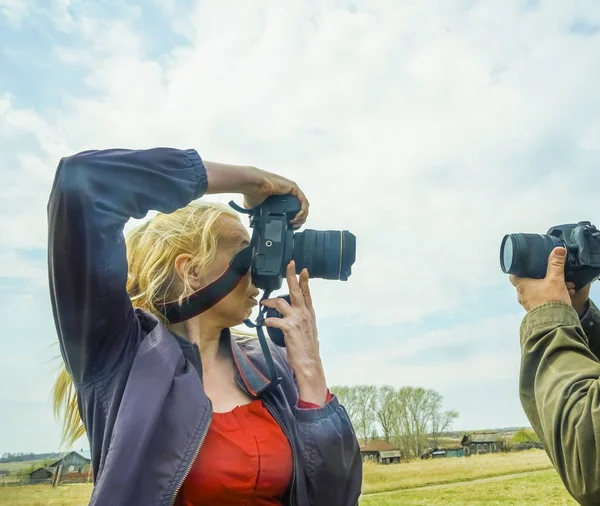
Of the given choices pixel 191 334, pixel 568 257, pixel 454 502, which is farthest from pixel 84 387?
pixel 454 502

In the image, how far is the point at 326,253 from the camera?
0.87 meters

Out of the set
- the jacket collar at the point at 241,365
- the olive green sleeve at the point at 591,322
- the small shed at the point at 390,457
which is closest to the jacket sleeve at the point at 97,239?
the jacket collar at the point at 241,365

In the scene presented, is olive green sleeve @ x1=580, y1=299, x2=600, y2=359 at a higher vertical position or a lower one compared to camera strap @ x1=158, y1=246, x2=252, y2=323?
lower

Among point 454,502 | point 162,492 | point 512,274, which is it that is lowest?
point 454,502

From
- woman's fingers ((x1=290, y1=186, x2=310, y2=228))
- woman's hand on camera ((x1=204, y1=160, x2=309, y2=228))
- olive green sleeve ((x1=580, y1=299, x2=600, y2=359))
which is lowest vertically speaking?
olive green sleeve ((x1=580, y1=299, x2=600, y2=359))

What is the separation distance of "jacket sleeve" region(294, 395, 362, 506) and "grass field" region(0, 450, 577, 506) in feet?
4.50

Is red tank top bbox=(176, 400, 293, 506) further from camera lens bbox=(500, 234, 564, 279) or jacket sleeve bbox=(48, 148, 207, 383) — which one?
camera lens bbox=(500, 234, 564, 279)

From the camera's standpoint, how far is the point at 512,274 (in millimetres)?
813

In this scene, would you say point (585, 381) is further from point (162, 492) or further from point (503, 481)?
point (503, 481)

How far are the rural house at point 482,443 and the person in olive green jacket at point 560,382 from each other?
5.21 ft

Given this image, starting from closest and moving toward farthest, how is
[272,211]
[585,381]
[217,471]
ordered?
1. [585,381]
2. [217,471]
3. [272,211]

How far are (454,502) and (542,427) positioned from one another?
1.98 m

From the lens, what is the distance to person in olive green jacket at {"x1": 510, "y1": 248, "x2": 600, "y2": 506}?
0.60 m

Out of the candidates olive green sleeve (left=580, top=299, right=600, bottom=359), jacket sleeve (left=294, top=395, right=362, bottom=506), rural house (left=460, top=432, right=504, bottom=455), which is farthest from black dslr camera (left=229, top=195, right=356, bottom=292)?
rural house (left=460, top=432, right=504, bottom=455)
